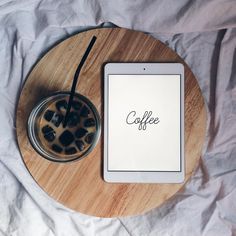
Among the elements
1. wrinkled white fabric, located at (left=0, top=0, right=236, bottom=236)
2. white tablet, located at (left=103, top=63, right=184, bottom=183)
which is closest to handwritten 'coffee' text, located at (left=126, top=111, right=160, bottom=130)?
white tablet, located at (left=103, top=63, right=184, bottom=183)

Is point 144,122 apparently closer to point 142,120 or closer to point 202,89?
point 142,120

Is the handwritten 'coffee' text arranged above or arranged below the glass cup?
below

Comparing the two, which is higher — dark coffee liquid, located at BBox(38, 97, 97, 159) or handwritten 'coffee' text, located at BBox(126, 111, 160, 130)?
dark coffee liquid, located at BBox(38, 97, 97, 159)

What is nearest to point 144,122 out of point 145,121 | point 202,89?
point 145,121

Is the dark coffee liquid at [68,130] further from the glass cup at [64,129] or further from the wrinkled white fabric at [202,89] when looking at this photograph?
the wrinkled white fabric at [202,89]

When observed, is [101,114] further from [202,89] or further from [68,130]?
[202,89]

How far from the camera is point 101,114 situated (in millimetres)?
744

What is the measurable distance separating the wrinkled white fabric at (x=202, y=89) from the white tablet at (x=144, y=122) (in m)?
0.07

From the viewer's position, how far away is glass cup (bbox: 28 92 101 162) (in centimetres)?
70

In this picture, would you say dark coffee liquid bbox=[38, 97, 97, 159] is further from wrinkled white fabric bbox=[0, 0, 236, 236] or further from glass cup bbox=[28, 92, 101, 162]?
wrinkled white fabric bbox=[0, 0, 236, 236]

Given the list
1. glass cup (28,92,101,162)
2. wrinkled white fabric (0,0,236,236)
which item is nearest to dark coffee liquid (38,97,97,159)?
glass cup (28,92,101,162)

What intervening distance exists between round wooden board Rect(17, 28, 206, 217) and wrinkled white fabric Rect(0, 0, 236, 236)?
0.04 meters

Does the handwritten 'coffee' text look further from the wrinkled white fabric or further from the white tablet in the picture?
the wrinkled white fabric

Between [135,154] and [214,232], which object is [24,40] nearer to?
[135,154]
